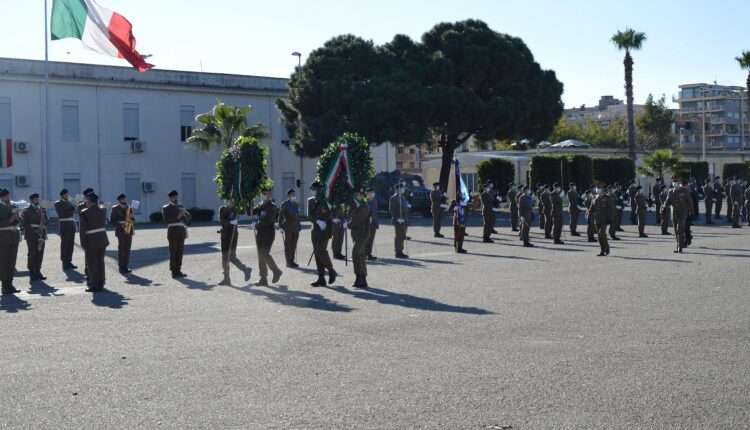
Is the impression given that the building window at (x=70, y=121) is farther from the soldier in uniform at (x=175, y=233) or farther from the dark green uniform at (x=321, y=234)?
the dark green uniform at (x=321, y=234)

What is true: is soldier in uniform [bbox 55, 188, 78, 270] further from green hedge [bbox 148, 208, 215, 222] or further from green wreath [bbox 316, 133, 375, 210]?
green hedge [bbox 148, 208, 215, 222]

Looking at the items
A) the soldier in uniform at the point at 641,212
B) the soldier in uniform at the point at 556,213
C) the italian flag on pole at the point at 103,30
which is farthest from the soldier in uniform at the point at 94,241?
the soldier in uniform at the point at 641,212

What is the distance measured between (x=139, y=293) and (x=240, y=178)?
123 inches

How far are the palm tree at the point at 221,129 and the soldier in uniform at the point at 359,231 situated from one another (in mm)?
31253

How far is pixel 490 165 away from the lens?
51469 millimetres

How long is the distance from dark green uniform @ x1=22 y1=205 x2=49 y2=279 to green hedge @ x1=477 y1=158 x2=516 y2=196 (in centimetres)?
3446

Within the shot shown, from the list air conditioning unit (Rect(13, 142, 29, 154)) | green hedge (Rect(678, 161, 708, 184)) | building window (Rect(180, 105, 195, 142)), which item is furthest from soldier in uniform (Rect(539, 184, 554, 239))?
green hedge (Rect(678, 161, 708, 184))

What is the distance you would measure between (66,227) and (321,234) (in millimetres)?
7699

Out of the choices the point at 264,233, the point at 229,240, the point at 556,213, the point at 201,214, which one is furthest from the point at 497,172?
the point at 264,233

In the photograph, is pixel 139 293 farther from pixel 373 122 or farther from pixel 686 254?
pixel 373 122

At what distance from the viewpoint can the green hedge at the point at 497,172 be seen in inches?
2023

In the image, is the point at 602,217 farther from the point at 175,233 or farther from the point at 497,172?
the point at 497,172

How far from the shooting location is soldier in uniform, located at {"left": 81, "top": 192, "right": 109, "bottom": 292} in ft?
53.9

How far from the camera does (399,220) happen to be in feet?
77.2
